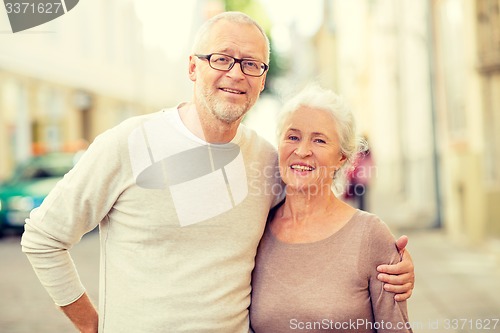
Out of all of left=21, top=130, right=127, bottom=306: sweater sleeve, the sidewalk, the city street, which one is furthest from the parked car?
left=21, top=130, right=127, bottom=306: sweater sleeve

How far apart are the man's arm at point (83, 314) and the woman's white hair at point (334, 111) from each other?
994 millimetres

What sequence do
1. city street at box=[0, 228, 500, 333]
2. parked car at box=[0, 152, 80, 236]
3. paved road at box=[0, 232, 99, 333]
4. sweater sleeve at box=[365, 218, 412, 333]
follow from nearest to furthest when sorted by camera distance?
1. sweater sleeve at box=[365, 218, 412, 333]
2. city street at box=[0, 228, 500, 333]
3. paved road at box=[0, 232, 99, 333]
4. parked car at box=[0, 152, 80, 236]

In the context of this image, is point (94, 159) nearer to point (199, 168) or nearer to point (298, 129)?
point (199, 168)

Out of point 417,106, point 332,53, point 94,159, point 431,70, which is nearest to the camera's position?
point 94,159

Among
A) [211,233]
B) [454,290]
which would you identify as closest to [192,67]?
[211,233]

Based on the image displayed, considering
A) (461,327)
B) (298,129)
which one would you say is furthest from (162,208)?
(461,327)

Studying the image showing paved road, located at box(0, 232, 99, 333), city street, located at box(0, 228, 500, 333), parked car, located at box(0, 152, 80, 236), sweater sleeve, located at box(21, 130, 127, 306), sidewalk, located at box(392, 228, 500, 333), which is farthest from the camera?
parked car, located at box(0, 152, 80, 236)

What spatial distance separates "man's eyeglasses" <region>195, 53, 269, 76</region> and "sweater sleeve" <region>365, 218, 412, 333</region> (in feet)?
2.41

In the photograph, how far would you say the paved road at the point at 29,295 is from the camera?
20.0 ft

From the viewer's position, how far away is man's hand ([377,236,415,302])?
2.48 m

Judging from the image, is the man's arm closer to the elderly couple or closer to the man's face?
the elderly couple

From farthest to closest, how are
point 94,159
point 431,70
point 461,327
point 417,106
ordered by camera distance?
point 417,106, point 431,70, point 461,327, point 94,159

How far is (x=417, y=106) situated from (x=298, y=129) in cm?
1299

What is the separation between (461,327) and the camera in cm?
528
